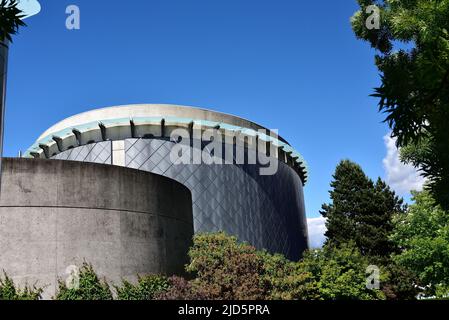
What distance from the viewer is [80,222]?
611 inches

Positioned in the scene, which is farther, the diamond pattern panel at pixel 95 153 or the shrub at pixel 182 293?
the diamond pattern panel at pixel 95 153

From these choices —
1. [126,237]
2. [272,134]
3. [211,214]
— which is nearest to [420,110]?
[126,237]

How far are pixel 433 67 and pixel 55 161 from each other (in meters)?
12.7

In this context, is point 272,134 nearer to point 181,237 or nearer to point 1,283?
point 181,237

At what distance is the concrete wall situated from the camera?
14672 mm

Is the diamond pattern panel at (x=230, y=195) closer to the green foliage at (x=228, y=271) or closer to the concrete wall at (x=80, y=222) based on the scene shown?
the green foliage at (x=228, y=271)

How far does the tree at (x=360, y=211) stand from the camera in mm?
40312

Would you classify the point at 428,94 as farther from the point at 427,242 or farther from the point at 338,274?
the point at 427,242

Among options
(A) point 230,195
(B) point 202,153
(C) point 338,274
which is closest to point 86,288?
(C) point 338,274

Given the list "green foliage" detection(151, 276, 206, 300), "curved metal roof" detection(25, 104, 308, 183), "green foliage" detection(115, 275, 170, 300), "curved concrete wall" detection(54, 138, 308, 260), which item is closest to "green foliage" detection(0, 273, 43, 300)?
"green foliage" detection(115, 275, 170, 300)

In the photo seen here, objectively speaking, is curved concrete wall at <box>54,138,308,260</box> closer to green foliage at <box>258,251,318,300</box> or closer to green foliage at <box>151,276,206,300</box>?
green foliage at <box>258,251,318,300</box>

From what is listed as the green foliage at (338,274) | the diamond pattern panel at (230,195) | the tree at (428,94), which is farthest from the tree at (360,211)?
the tree at (428,94)

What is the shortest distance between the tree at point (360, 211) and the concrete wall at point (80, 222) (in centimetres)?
2536
